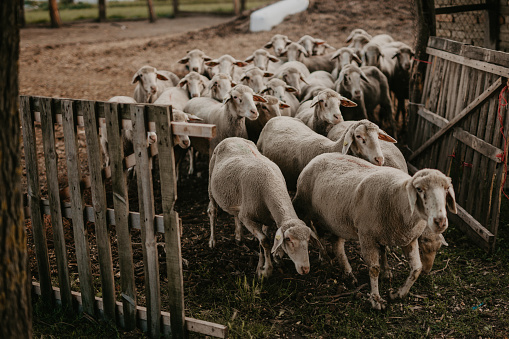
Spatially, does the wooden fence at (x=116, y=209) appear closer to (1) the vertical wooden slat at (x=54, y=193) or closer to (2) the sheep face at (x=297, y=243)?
(1) the vertical wooden slat at (x=54, y=193)

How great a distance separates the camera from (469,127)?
20.2ft

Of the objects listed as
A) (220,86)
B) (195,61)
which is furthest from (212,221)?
(195,61)

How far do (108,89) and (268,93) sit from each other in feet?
21.5

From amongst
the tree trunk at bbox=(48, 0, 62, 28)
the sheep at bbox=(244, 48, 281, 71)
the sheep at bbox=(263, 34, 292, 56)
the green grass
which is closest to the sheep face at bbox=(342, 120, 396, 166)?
the sheep at bbox=(244, 48, 281, 71)

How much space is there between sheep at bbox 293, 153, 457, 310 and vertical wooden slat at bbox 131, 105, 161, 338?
185cm

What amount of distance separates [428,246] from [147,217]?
271 cm

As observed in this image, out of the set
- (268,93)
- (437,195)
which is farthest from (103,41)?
(437,195)

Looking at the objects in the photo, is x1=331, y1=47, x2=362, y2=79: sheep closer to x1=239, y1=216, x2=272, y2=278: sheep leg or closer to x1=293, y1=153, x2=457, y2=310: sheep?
x1=293, y1=153, x2=457, y2=310: sheep

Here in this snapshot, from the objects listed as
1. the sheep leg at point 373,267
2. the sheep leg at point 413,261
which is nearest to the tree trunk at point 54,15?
the sheep leg at point 373,267

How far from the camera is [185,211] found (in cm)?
682

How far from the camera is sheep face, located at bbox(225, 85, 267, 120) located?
6691 mm

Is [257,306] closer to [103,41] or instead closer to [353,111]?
[353,111]

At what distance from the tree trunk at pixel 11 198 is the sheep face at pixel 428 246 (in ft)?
11.3

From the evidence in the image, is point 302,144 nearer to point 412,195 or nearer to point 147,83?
point 412,195
